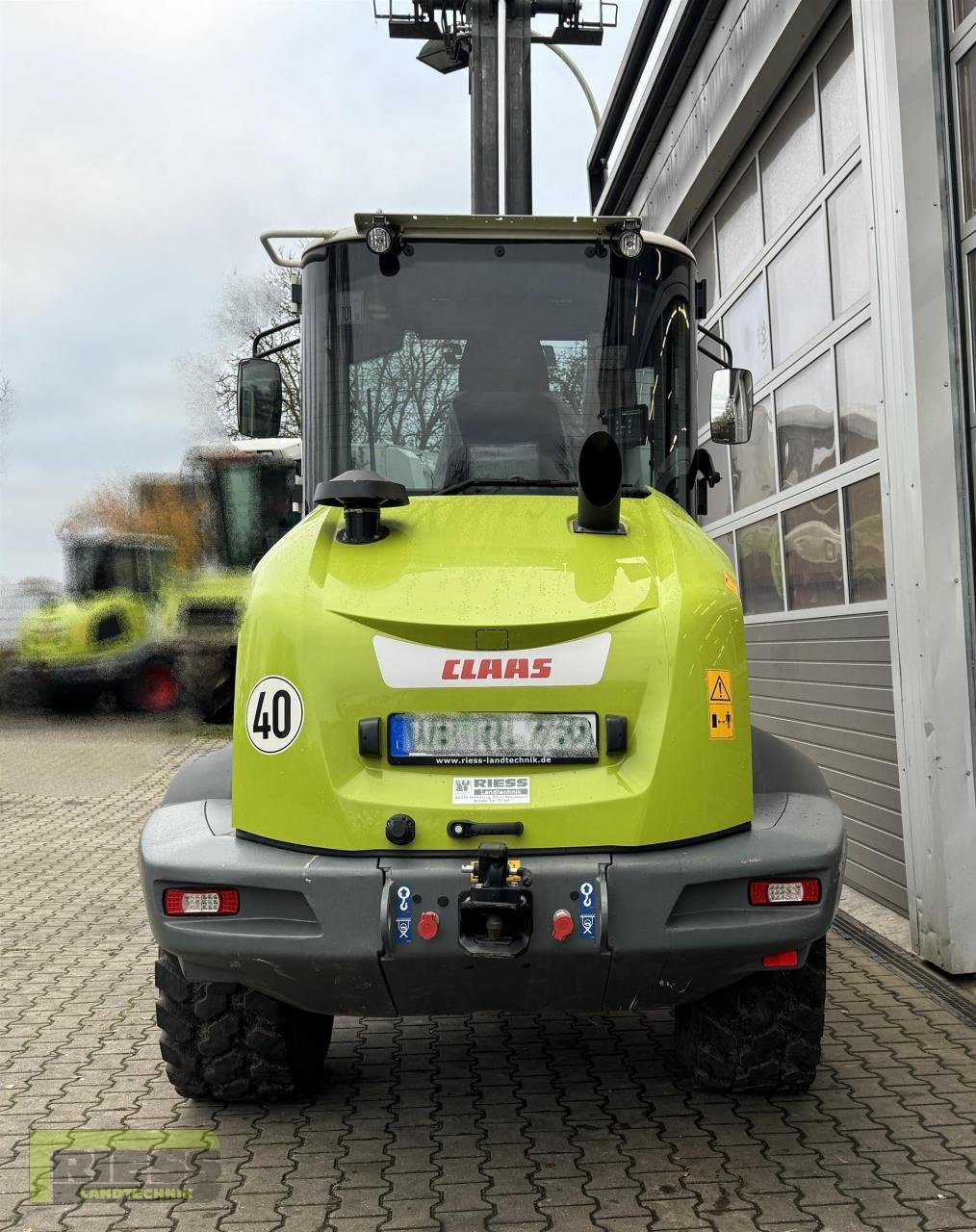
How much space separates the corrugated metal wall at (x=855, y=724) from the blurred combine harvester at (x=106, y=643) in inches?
536

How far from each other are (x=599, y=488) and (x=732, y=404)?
4.67 ft

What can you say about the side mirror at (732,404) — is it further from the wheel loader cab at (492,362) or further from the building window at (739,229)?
the building window at (739,229)

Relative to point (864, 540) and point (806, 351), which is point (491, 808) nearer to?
point (864, 540)

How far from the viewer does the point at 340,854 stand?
3732mm

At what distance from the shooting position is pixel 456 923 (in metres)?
3.62

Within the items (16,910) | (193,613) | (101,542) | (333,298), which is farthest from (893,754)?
(101,542)

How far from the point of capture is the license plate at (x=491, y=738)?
3.77m

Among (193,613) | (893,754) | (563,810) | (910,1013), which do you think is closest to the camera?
(563,810)

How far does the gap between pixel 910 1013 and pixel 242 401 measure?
3.58 meters

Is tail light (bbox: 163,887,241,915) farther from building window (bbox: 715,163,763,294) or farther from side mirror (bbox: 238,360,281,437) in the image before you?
building window (bbox: 715,163,763,294)

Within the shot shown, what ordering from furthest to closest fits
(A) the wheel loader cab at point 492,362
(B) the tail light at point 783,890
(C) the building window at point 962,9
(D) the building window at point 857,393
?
(D) the building window at point 857,393
(C) the building window at point 962,9
(A) the wheel loader cab at point 492,362
(B) the tail light at point 783,890

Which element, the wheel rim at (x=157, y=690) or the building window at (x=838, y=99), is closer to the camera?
the building window at (x=838, y=99)

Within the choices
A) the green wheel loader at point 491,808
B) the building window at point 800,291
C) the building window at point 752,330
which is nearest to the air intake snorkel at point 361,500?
the green wheel loader at point 491,808

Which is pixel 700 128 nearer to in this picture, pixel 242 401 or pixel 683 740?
pixel 242 401
